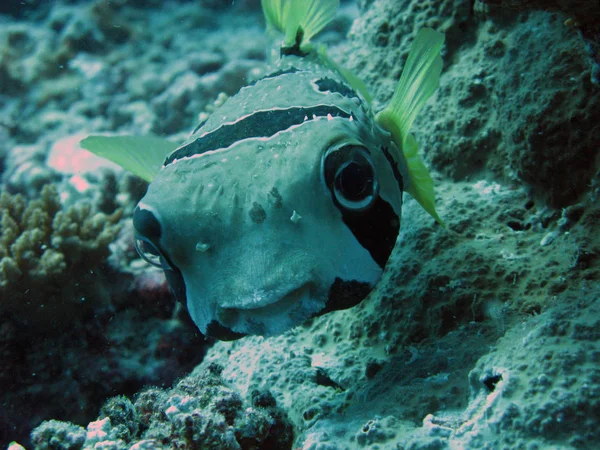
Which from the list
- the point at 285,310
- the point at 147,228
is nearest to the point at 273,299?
the point at 285,310

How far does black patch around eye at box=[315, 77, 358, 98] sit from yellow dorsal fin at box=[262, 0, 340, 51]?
2.83ft

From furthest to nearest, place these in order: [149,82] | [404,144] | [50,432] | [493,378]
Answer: [149,82]
[404,144]
[50,432]
[493,378]

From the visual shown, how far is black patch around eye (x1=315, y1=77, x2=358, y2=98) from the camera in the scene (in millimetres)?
2452

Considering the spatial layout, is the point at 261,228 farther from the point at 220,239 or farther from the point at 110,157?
the point at 110,157

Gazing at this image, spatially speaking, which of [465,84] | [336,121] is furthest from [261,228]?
[465,84]

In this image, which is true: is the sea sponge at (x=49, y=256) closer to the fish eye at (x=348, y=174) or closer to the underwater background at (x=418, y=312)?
the underwater background at (x=418, y=312)

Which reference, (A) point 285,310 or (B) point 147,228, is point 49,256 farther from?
(A) point 285,310

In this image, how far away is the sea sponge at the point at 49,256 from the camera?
392 centimetres

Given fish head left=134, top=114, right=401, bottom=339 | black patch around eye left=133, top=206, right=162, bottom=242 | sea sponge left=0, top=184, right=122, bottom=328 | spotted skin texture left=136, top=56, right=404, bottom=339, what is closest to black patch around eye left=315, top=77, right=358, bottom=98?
spotted skin texture left=136, top=56, right=404, bottom=339

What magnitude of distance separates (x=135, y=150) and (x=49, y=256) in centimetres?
188

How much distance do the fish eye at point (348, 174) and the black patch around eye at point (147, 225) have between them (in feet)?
Result: 2.44

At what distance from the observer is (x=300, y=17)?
3410 mm

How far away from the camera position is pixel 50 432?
215 centimetres

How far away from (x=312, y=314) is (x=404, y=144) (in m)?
1.23
